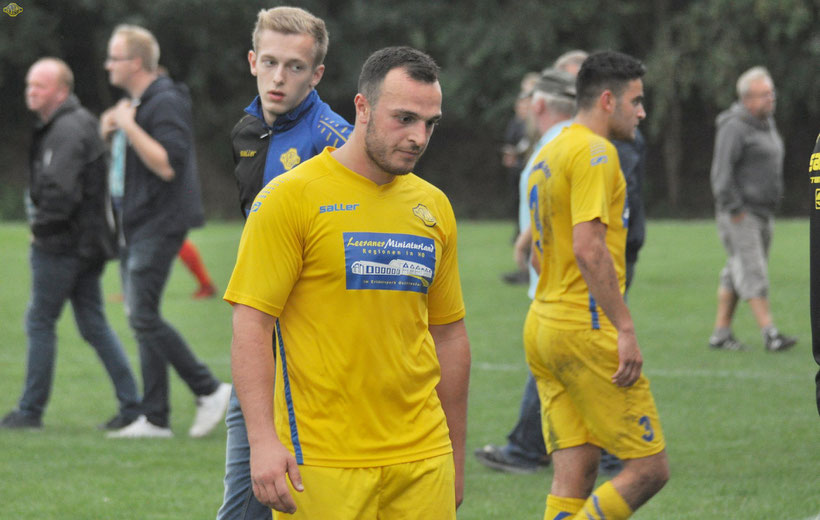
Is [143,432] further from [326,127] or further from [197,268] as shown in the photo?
[197,268]

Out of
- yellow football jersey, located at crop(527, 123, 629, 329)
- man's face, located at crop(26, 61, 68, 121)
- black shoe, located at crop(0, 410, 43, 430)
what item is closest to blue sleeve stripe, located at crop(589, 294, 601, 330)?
yellow football jersey, located at crop(527, 123, 629, 329)

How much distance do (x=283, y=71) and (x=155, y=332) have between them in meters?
3.67

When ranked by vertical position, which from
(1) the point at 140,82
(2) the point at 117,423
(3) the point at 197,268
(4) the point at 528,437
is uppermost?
(1) the point at 140,82

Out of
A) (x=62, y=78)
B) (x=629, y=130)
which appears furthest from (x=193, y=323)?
(x=629, y=130)

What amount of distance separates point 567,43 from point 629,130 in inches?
1319

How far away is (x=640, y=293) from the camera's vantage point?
555 inches

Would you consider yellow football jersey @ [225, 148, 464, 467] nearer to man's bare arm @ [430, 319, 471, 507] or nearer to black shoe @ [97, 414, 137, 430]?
man's bare arm @ [430, 319, 471, 507]

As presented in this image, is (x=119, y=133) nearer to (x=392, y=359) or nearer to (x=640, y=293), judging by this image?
(x=392, y=359)

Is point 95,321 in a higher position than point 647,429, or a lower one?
lower

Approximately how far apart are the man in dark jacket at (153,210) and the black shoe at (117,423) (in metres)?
0.25

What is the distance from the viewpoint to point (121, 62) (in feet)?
24.8

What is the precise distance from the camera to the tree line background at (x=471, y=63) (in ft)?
112

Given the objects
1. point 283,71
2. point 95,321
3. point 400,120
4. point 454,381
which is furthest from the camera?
Answer: point 95,321

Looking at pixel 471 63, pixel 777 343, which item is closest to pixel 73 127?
pixel 777 343
